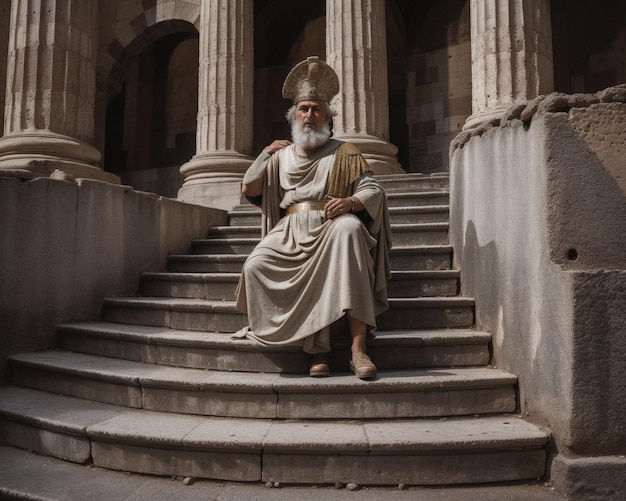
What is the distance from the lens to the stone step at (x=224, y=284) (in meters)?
4.48

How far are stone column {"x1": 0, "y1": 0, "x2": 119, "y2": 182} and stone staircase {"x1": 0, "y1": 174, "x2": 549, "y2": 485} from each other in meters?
4.74

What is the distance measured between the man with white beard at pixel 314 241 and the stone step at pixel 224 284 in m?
0.81

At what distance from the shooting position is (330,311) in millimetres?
3312

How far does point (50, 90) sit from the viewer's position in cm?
862

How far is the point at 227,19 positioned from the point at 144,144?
6274mm

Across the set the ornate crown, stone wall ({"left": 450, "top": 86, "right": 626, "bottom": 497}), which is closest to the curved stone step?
the ornate crown

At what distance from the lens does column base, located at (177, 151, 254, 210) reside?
839 centimetres

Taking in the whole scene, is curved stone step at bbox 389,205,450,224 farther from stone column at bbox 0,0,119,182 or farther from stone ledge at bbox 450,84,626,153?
stone column at bbox 0,0,119,182

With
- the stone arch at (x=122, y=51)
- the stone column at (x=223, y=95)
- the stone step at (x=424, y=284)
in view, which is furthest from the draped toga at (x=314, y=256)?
the stone arch at (x=122, y=51)

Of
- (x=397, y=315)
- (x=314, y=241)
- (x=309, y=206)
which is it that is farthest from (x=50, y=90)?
(x=397, y=315)

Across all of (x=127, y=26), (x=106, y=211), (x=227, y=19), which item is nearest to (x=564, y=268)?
(x=106, y=211)

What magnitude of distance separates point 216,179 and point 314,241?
5.37 meters

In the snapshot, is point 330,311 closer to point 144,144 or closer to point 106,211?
point 106,211

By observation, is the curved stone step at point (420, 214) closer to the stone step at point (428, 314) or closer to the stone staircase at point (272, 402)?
the stone staircase at point (272, 402)
